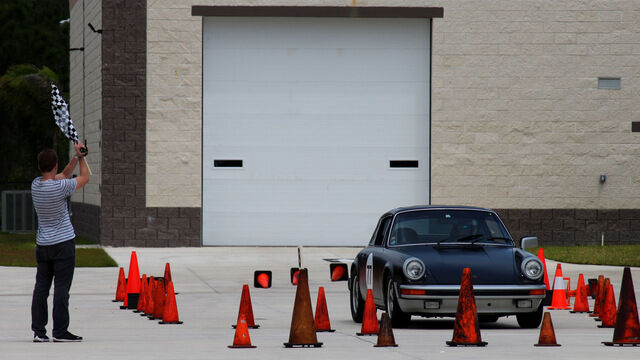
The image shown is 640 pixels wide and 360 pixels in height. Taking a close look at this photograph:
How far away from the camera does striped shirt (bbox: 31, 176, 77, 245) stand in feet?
37.0

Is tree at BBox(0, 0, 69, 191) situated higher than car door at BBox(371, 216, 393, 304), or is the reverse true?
tree at BBox(0, 0, 69, 191)

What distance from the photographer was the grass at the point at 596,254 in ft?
83.8

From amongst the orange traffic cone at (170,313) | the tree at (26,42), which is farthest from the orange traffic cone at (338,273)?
the tree at (26,42)

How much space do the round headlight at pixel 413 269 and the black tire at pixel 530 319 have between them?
135 centimetres

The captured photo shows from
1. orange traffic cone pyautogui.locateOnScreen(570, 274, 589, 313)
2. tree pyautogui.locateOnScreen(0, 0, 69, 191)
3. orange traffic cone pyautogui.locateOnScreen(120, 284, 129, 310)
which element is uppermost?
tree pyautogui.locateOnScreen(0, 0, 69, 191)

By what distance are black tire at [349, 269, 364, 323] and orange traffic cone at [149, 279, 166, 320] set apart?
2314 mm

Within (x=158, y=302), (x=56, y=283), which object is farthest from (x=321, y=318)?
(x=56, y=283)

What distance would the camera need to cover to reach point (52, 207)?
11.3 m

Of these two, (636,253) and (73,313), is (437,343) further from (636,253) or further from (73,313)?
(636,253)

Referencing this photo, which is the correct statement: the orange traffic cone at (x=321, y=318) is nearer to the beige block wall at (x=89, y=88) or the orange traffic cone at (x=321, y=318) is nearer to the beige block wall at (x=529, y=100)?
the beige block wall at (x=529, y=100)

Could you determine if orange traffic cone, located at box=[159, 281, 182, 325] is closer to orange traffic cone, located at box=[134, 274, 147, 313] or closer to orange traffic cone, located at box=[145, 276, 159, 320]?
orange traffic cone, located at box=[145, 276, 159, 320]

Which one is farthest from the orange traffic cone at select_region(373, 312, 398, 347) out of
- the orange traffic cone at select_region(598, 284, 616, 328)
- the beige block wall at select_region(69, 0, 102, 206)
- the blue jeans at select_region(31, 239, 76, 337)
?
the beige block wall at select_region(69, 0, 102, 206)

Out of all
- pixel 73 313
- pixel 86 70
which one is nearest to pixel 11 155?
pixel 86 70

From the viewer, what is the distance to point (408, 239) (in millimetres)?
13938
